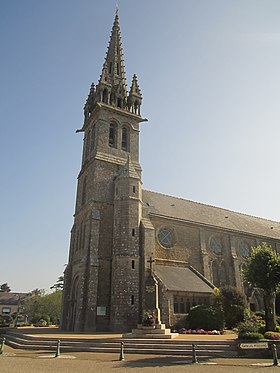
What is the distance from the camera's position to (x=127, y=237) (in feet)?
83.3

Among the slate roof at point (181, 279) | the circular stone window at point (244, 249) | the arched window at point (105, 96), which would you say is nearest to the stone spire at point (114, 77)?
the arched window at point (105, 96)

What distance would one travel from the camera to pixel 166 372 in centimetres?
912

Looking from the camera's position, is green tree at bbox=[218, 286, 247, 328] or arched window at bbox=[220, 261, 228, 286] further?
arched window at bbox=[220, 261, 228, 286]

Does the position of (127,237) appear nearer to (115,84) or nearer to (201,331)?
(201,331)

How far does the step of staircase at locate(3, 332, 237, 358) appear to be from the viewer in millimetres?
13633

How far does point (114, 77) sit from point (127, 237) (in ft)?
70.3

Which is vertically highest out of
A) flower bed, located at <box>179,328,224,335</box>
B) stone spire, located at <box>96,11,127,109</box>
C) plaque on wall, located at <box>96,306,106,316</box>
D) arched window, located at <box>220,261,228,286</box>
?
stone spire, located at <box>96,11,127,109</box>

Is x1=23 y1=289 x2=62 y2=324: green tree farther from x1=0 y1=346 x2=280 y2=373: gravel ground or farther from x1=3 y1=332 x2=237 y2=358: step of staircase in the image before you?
x1=0 y1=346 x2=280 y2=373: gravel ground

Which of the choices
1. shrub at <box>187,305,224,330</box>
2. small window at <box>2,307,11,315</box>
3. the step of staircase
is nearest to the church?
shrub at <box>187,305,224,330</box>

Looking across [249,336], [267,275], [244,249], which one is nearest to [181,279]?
[267,275]

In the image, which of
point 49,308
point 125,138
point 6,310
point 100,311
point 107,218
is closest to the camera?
point 100,311

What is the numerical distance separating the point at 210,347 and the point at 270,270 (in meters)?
7.01

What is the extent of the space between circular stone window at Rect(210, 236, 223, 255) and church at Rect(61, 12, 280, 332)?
0.12 metres

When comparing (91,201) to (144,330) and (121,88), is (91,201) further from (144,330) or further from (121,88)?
(121,88)
